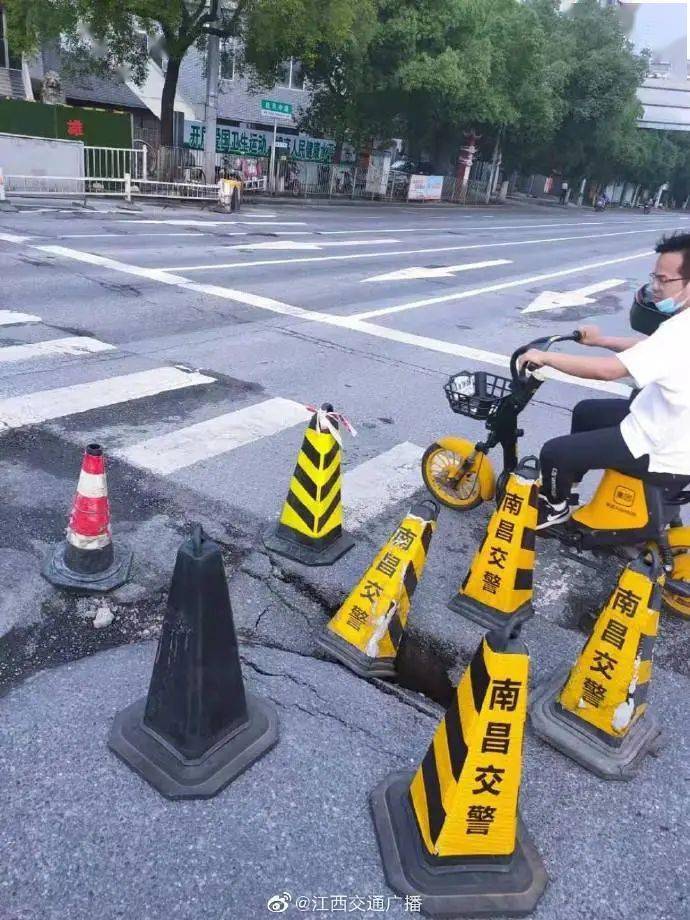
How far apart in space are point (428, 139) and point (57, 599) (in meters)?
42.4

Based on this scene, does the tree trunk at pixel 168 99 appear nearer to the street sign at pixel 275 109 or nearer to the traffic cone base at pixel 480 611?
the street sign at pixel 275 109

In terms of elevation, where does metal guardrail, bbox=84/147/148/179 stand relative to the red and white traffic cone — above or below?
above

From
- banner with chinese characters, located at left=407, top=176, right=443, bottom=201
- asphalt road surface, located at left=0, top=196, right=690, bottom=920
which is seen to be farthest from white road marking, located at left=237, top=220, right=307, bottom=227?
banner with chinese characters, located at left=407, top=176, right=443, bottom=201

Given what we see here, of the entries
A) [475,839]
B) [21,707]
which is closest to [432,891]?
[475,839]

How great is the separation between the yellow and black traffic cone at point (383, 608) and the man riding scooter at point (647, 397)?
952mm

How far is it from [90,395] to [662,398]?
15.3ft

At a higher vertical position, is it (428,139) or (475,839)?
(428,139)

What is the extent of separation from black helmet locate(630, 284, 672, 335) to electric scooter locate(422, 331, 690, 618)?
1.12 feet

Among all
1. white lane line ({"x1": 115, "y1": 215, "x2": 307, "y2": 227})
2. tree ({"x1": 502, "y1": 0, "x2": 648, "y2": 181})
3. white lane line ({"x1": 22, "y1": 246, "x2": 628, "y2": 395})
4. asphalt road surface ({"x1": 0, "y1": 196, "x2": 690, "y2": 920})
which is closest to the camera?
asphalt road surface ({"x1": 0, "y1": 196, "x2": 690, "y2": 920})

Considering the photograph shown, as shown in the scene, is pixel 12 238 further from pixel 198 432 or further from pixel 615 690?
pixel 615 690

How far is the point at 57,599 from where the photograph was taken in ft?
11.6

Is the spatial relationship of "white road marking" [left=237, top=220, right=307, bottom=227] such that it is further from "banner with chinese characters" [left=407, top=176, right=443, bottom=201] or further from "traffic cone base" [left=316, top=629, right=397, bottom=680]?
"banner with chinese characters" [left=407, top=176, right=443, bottom=201]

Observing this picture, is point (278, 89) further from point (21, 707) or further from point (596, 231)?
point (21, 707)

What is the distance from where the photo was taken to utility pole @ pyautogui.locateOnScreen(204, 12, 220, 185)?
23.1 metres
